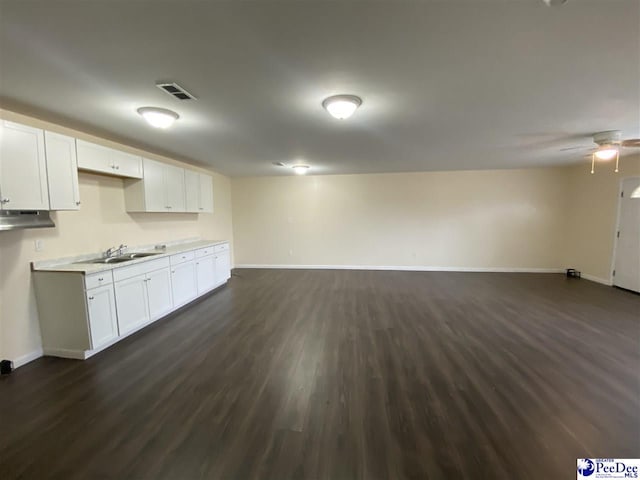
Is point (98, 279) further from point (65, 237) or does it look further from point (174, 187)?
point (174, 187)

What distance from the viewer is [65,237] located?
3287mm

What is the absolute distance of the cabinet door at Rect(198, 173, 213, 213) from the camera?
5.68 m

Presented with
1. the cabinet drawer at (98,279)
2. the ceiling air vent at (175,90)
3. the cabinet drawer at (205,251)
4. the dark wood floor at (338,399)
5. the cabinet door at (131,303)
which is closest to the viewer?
the dark wood floor at (338,399)

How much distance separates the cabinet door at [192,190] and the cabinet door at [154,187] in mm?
605

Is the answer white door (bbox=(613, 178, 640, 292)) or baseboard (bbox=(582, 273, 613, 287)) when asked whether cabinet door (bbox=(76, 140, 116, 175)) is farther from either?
baseboard (bbox=(582, 273, 613, 287))

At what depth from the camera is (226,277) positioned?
19.8 ft

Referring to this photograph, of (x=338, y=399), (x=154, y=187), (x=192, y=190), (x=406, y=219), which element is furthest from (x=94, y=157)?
(x=406, y=219)

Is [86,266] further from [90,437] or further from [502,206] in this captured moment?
[502,206]

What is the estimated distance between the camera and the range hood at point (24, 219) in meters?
2.52

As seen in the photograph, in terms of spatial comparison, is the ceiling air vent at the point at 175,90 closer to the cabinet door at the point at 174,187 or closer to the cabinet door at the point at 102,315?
the cabinet door at the point at 102,315

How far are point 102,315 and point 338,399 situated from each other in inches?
109

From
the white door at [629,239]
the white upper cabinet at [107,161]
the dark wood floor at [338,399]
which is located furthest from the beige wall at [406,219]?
the white upper cabinet at [107,161]

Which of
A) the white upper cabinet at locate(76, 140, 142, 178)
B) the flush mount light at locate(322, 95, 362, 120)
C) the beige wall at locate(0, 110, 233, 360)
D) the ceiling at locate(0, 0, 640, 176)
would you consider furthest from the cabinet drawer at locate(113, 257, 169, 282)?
the flush mount light at locate(322, 95, 362, 120)

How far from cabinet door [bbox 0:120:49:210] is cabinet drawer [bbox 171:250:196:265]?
174 cm
